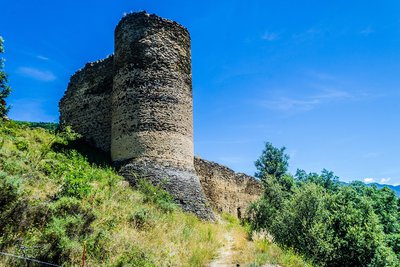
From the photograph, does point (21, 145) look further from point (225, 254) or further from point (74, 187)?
point (225, 254)

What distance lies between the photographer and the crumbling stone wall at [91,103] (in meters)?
17.5

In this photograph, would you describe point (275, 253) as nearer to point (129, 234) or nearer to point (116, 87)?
point (129, 234)

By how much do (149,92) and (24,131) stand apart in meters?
5.34

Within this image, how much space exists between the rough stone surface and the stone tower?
4211 millimetres

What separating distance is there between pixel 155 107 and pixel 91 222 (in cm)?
732

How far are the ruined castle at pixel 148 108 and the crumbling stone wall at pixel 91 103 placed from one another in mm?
49

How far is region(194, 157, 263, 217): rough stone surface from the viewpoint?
19.8 m

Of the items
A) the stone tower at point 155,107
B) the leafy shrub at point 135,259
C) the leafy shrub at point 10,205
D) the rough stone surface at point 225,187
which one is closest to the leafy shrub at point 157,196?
the stone tower at point 155,107

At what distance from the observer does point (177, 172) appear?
14562 mm

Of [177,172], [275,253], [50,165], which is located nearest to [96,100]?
[177,172]

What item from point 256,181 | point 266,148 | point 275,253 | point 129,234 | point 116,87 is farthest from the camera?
point 266,148

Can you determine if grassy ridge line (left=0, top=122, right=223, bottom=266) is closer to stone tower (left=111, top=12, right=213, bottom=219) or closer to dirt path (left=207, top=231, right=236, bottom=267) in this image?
dirt path (left=207, top=231, right=236, bottom=267)

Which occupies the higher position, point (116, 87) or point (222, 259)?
A: point (116, 87)

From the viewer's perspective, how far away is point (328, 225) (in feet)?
49.3
